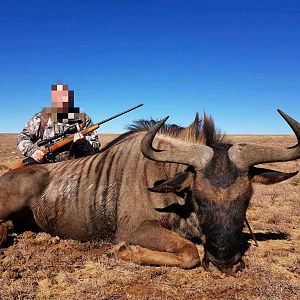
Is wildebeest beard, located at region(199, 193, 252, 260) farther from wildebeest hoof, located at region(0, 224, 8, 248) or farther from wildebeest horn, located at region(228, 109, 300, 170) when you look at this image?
wildebeest hoof, located at region(0, 224, 8, 248)

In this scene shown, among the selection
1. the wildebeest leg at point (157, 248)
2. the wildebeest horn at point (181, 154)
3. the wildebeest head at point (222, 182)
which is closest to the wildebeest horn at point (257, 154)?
the wildebeest head at point (222, 182)

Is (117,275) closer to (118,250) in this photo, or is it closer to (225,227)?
(118,250)

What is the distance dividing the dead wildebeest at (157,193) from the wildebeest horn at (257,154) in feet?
0.03

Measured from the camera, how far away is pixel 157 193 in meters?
4.75

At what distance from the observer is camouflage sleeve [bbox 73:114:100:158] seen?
23.3ft

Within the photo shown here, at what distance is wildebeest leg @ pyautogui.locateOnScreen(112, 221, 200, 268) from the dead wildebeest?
0.04 ft

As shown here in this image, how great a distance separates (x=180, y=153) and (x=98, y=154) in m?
1.83

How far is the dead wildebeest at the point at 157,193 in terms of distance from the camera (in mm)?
3826

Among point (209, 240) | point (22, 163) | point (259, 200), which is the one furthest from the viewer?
point (259, 200)

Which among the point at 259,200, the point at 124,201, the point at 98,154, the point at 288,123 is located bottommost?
the point at 259,200

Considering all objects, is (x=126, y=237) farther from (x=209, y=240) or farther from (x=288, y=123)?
(x=288, y=123)

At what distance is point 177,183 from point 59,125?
370cm

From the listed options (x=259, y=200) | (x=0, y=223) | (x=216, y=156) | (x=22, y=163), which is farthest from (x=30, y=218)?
(x=259, y=200)

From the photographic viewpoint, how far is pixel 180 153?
168 inches
